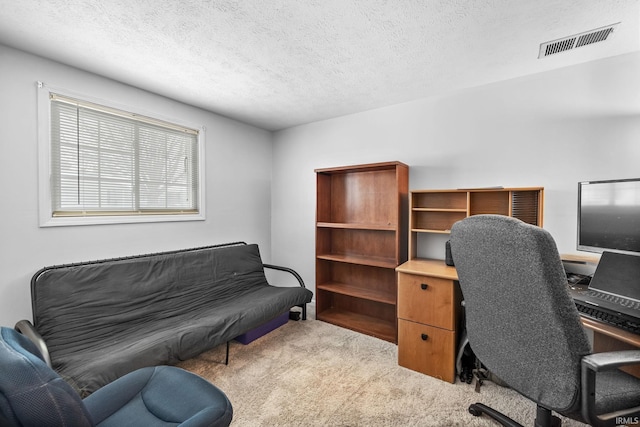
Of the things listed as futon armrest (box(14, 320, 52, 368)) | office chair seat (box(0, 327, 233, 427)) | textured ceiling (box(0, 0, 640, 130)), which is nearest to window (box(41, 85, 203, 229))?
textured ceiling (box(0, 0, 640, 130))

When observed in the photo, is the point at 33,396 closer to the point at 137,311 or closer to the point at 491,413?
the point at 137,311

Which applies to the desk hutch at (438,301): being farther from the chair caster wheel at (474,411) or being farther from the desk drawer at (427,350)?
the chair caster wheel at (474,411)

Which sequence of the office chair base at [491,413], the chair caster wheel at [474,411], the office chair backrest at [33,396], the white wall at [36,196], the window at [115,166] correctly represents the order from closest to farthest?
the office chair backrest at [33,396]
the office chair base at [491,413]
the chair caster wheel at [474,411]
the white wall at [36,196]
the window at [115,166]

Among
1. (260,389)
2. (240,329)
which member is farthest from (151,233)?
(260,389)

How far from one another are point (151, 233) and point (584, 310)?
3.31m

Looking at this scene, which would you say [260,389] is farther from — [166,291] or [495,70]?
[495,70]

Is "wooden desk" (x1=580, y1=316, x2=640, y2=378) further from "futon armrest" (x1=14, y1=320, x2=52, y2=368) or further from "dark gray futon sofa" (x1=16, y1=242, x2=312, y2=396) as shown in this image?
"futon armrest" (x1=14, y1=320, x2=52, y2=368)

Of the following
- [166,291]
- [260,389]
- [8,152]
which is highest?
[8,152]

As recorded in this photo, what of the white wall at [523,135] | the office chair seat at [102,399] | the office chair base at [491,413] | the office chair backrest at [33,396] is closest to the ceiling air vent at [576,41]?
the white wall at [523,135]

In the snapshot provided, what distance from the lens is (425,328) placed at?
212cm

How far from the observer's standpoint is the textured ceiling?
1.53 meters

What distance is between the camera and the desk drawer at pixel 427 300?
2.02 metres

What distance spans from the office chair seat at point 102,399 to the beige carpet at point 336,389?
64 centimetres

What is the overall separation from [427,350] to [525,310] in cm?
125
